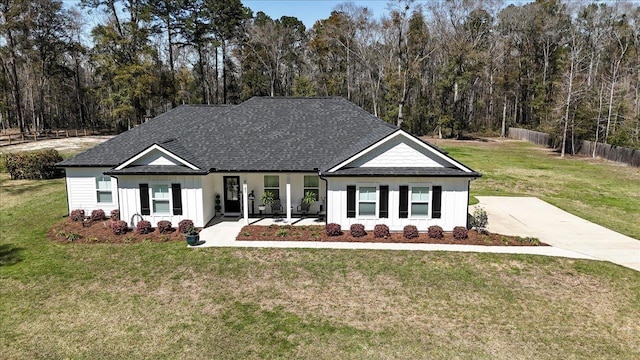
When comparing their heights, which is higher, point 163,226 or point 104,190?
point 104,190

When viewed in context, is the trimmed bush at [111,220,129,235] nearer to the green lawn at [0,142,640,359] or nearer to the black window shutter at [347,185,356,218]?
the green lawn at [0,142,640,359]

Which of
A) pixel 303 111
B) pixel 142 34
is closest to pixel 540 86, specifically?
pixel 303 111

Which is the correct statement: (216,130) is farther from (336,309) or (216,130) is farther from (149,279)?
(336,309)

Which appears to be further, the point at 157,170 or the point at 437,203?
the point at 157,170

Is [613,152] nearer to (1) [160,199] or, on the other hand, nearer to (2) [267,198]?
(2) [267,198]

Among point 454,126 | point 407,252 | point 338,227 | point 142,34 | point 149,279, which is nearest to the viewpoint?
point 149,279

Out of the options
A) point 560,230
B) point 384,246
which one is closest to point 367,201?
point 384,246
